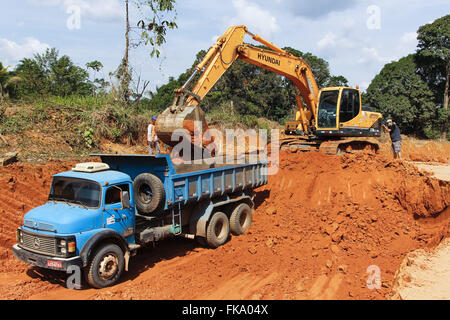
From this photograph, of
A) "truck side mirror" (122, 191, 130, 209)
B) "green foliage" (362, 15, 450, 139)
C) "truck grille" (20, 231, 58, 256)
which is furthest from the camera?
"green foliage" (362, 15, 450, 139)

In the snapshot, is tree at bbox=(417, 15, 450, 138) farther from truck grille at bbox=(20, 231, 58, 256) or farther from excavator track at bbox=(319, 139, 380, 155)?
truck grille at bbox=(20, 231, 58, 256)

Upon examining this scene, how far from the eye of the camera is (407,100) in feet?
103

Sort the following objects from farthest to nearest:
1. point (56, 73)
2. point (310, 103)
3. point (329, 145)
A: point (56, 73)
point (310, 103)
point (329, 145)

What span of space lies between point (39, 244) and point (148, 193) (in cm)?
219

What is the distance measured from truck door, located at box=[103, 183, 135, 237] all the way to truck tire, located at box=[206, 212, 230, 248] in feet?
6.52

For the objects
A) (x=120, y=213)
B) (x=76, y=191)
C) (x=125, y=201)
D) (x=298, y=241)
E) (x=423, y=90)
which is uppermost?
(x=423, y=90)

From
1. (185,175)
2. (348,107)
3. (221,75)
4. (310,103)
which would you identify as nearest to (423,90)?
(310,103)

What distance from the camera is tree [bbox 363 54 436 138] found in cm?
3061

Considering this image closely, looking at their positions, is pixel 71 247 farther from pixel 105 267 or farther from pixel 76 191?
pixel 76 191

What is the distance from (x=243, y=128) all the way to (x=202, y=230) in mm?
16276

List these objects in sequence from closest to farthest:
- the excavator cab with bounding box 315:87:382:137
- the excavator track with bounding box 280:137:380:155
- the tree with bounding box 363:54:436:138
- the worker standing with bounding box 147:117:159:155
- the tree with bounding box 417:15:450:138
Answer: the worker standing with bounding box 147:117:159:155, the excavator track with bounding box 280:137:380:155, the excavator cab with bounding box 315:87:382:137, the tree with bounding box 417:15:450:138, the tree with bounding box 363:54:436:138

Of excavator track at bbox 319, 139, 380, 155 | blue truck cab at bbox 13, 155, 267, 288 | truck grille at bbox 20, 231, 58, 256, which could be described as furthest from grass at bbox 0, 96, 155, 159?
excavator track at bbox 319, 139, 380, 155

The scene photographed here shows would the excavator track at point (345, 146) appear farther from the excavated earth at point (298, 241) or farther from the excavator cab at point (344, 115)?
the excavated earth at point (298, 241)

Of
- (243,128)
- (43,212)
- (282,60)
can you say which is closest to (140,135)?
(282,60)
